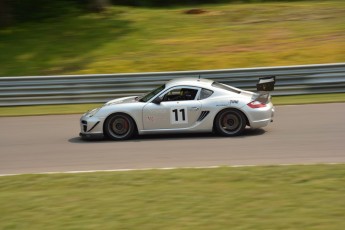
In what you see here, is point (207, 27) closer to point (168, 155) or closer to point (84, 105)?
point (84, 105)

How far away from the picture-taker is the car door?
461 inches

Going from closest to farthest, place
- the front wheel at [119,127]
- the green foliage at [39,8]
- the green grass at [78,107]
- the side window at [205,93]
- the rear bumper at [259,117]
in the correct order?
the rear bumper at [259,117] → the side window at [205,93] → the front wheel at [119,127] → the green grass at [78,107] → the green foliage at [39,8]

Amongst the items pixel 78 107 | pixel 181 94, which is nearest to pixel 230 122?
pixel 181 94

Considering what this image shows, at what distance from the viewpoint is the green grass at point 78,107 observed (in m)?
15.6

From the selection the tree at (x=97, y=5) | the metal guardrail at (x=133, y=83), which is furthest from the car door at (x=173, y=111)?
the tree at (x=97, y=5)

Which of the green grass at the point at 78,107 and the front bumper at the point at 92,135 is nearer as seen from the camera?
the front bumper at the point at 92,135

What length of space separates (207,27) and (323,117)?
11.6 metres

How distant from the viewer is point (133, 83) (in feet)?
54.6

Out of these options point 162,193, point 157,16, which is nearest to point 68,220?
point 162,193

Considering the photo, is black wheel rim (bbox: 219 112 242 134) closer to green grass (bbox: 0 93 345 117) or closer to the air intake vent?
the air intake vent

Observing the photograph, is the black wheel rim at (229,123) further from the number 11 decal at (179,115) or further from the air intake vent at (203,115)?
the number 11 decal at (179,115)

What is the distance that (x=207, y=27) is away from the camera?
2402 cm

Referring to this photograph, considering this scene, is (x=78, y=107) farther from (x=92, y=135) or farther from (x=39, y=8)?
(x=39, y=8)

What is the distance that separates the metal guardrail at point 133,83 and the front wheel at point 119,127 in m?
4.70
